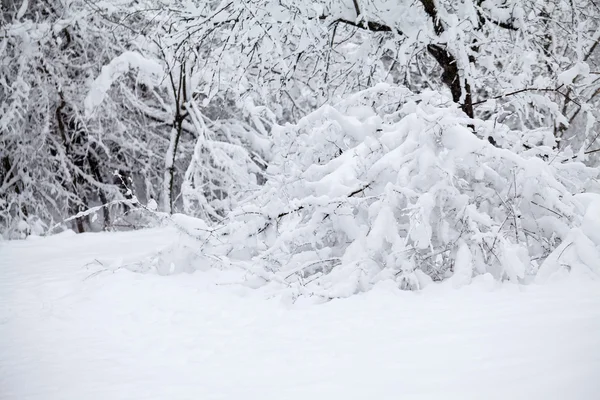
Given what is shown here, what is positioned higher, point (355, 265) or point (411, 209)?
point (411, 209)

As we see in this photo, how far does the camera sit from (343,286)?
3.11 m

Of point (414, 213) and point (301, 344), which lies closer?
point (301, 344)

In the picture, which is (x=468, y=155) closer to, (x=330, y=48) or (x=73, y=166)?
(x=330, y=48)

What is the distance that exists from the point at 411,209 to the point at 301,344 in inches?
57.4

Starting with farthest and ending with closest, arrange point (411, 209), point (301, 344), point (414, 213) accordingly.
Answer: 1. point (411, 209)
2. point (414, 213)
3. point (301, 344)

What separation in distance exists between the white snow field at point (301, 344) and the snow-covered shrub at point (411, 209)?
10.9 inches

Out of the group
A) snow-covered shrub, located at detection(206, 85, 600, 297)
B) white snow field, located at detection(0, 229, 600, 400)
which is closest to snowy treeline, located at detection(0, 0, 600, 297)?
snow-covered shrub, located at detection(206, 85, 600, 297)

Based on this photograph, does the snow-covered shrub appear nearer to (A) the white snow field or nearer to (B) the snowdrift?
(B) the snowdrift

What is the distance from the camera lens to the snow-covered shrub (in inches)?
126

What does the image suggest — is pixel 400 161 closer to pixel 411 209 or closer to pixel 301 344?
pixel 411 209

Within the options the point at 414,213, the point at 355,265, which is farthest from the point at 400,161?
the point at 355,265

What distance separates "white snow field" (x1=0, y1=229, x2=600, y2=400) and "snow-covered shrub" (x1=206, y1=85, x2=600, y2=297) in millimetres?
278

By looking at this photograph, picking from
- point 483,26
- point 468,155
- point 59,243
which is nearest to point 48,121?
point 59,243

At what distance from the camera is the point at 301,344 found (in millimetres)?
2295
